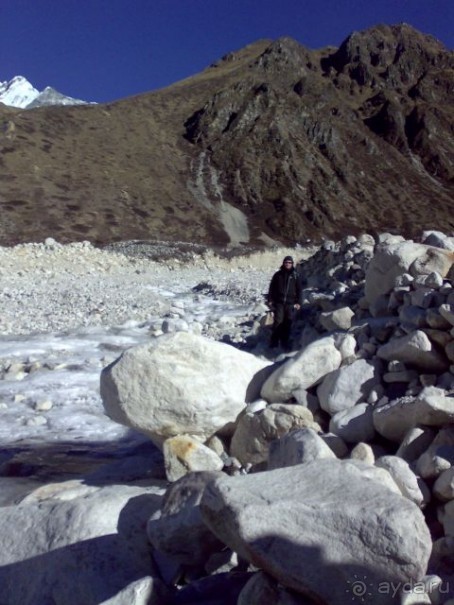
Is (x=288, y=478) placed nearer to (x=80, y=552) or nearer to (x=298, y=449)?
(x=298, y=449)

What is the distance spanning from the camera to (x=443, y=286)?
6117 millimetres

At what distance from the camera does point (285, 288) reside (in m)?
10.5

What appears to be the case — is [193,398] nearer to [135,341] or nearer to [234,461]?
[234,461]

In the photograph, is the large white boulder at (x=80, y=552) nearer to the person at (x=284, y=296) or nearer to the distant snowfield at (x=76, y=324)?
the distant snowfield at (x=76, y=324)

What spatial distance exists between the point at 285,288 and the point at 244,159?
67.0 metres

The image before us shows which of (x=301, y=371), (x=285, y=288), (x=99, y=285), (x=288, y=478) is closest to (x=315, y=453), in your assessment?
(x=288, y=478)

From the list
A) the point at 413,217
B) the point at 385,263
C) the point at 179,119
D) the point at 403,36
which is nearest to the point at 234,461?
the point at 385,263

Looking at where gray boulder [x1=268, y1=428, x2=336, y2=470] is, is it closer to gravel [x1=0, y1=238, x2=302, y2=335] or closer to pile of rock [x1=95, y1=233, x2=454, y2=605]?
pile of rock [x1=95, y1=233, x2=454, y2=605]

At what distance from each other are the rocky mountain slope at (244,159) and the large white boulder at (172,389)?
36722 mm

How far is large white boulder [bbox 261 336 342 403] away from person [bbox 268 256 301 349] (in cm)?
441

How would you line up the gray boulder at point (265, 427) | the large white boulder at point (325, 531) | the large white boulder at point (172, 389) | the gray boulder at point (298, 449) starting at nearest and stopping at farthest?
the large white boulder at point (325, 531)
the gray boulder at point (298, 449)
the gray boulder at point (265, 427)
the large white boulder at point (172, 389)

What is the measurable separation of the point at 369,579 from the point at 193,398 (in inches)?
107

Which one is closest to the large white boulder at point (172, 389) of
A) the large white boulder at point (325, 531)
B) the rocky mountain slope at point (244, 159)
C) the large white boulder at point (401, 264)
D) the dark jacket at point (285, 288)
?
the large white boulder at point (325, 531)

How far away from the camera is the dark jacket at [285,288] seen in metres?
10.5
